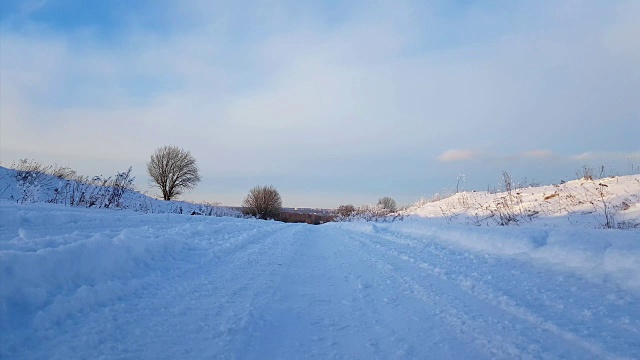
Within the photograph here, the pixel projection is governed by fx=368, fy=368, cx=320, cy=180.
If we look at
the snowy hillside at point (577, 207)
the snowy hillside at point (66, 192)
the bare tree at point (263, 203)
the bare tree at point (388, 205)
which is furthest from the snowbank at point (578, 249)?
the bare tree at point (263, 203)

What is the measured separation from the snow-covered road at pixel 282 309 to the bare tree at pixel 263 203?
2501 inches

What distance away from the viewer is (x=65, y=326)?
2.09 m

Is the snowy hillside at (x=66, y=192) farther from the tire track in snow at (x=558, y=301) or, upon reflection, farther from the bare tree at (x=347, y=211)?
the bare tree at (x=347, y=211)

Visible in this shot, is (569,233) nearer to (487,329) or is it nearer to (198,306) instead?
(487,329)

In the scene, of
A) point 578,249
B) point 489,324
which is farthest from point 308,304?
point 578,249

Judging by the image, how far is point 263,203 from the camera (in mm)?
68625

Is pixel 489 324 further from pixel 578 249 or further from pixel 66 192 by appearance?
pixel 66 192

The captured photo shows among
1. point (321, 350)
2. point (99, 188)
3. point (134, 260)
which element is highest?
point (99, 188)

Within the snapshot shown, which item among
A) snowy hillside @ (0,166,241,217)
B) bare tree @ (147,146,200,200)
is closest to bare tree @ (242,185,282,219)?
bare tree @ (147,146,200,200)

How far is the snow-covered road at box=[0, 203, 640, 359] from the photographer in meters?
2.04

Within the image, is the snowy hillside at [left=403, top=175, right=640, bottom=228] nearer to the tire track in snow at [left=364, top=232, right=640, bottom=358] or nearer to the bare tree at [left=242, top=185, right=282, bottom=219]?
the tire track in snow at [left=364, top=232, right=640, bottom=358]

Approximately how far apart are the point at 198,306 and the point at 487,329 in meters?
2.02

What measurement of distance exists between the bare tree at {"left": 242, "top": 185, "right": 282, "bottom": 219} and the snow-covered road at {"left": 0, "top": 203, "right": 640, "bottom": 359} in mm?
63524

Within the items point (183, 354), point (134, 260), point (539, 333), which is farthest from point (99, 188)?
point (539, 333)
